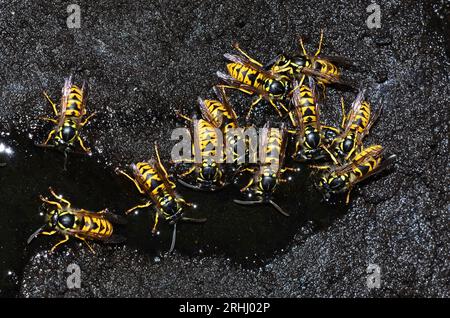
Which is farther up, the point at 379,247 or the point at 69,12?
the point at 69,12

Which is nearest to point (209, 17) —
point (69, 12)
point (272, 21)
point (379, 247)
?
point (272, 21)

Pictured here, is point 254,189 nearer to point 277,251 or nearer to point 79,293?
point 277,251

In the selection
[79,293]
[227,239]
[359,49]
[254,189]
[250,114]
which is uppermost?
[359,49]

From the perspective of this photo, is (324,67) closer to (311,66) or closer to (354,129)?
(311,66)

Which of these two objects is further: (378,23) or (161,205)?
(378,23)

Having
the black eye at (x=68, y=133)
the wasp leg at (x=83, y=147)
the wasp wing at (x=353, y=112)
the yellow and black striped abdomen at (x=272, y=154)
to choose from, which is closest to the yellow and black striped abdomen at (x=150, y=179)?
the wasp leg at (x=83, y=147)

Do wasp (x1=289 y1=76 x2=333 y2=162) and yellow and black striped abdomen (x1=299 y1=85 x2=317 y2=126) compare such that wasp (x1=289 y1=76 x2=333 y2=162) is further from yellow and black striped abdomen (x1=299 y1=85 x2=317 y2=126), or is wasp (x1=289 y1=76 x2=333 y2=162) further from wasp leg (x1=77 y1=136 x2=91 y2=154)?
wasp leg (x1=77 y1=136 x2=91 y2=154)

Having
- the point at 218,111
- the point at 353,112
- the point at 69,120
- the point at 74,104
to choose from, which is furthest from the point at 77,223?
the point at 353,112

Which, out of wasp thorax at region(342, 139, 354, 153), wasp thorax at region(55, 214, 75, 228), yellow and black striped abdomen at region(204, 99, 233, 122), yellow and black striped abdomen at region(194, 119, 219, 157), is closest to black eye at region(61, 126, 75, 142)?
wasp thorax at region(55, 214, 75, 228)
